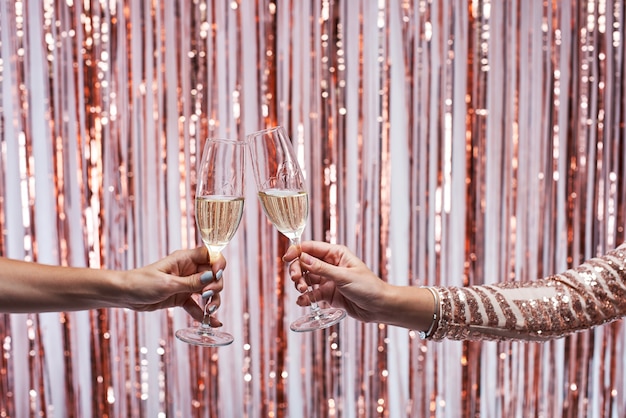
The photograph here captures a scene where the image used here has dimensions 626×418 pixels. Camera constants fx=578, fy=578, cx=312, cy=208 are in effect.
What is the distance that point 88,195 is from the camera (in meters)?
2.02

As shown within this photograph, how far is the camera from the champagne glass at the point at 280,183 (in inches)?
49.4

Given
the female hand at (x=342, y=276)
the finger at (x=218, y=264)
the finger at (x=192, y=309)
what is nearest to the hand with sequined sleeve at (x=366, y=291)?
the female hand at (x=342, y=276)

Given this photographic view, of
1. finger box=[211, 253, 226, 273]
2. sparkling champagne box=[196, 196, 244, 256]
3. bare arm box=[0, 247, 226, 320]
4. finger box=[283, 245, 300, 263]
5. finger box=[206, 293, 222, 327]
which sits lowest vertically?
finger box=[206, 293, 222, 327]

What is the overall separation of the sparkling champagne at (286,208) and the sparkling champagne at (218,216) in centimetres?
6

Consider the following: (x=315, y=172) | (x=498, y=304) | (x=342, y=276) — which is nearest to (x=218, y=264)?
(x=342, y=276)

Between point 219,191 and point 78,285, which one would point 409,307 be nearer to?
point 219,191

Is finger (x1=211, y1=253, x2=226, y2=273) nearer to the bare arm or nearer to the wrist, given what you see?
the bare arm

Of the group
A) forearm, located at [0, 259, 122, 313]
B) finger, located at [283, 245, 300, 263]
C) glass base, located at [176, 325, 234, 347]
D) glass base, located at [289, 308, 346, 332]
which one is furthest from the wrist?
forearm, located at [0, 259, 122, 313]

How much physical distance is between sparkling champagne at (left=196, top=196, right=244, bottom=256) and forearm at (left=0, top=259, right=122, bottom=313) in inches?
11.8

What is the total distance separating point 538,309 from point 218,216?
0.76m

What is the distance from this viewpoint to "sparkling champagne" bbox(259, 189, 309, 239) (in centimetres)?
125

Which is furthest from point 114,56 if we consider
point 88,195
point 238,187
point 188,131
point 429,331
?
point 429,331

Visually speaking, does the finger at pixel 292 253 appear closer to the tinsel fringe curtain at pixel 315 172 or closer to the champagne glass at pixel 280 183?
the champagne glass at pixel 280 183

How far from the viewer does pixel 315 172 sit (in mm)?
2014
